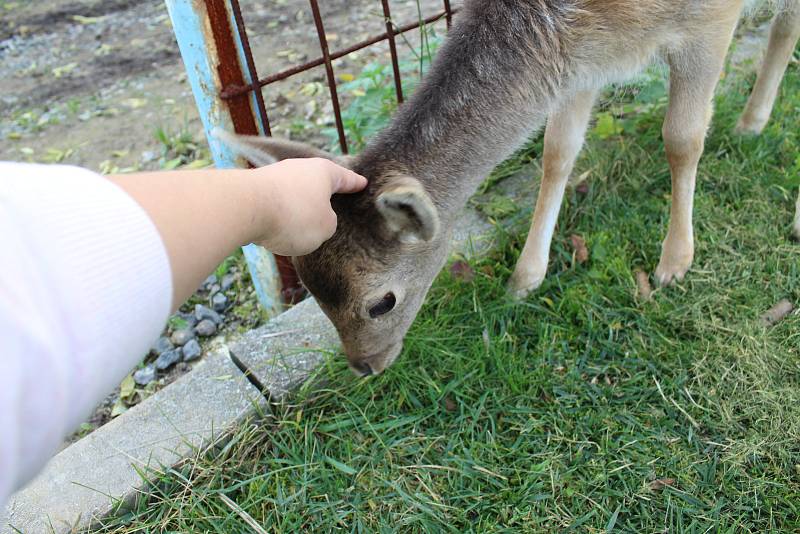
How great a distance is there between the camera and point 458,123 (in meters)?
2.56

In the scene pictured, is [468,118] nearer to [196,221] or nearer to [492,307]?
[492,307]

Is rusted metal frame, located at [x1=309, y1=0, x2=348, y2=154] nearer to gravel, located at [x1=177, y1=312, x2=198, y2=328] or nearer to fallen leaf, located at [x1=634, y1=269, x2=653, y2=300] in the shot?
gravel, located at [x1=177, y1=312, x2=198, y2=328]

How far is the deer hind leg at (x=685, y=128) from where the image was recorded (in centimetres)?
294

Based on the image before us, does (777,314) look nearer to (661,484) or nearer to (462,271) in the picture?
(661,484)

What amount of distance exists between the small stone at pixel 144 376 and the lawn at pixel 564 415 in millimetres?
861

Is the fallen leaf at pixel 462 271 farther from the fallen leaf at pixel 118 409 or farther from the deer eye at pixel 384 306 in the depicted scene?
the fallen leaf at pixel 118 409

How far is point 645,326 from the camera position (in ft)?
9.77

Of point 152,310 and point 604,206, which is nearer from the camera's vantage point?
point 152,310

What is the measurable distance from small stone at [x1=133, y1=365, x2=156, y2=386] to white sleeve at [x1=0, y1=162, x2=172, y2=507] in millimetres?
2179

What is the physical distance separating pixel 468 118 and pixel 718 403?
153 cm

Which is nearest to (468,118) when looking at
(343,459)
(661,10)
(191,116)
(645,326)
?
(661,10)

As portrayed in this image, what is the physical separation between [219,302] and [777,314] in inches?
114

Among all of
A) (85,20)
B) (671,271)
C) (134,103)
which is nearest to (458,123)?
(671,271)

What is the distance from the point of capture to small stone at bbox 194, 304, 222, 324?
145 inches
